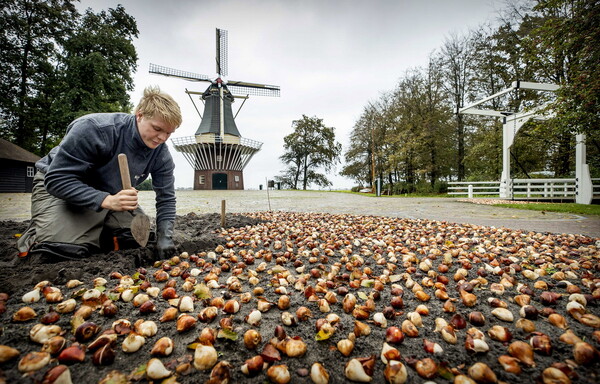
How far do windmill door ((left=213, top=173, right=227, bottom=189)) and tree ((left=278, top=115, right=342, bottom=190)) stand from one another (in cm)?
1269

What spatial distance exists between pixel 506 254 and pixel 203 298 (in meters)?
2.59

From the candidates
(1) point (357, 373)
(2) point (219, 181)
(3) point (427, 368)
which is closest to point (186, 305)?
(1) point (357, 373)

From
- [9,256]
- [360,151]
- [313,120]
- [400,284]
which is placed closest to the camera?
[400,284]

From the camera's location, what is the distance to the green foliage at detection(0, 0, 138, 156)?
614 inches

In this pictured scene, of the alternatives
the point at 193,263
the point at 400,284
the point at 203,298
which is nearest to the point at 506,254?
the point at 400,284

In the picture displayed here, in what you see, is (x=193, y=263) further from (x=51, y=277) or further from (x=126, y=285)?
(x=51, y=277)

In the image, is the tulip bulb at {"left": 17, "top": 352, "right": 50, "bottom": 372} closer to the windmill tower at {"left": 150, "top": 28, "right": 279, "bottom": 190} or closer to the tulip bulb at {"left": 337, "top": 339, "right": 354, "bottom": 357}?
the tulip bulb at {"left": 337, "top": 339, "right": 354, "bottom": 357}

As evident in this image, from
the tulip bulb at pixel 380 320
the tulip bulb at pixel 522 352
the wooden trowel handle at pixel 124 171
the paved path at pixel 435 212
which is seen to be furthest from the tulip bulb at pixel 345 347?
the paved path at pixel 435 212

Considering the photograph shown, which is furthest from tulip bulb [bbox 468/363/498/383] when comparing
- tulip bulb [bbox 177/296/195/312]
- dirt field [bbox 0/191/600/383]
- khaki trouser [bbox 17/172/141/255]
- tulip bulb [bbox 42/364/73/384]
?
khaki trouser [bbox 17/172/141/255]

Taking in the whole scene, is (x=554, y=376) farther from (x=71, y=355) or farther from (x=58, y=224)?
(x=58, y=224)

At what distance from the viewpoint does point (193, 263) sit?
211 centimetres

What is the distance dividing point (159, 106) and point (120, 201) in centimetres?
80

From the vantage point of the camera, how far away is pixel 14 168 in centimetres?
1634

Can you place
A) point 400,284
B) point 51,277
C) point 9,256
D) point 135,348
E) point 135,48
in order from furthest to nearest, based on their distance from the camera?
1. point 135,48
2. point 9,256
3. point 400,284
4. point 51,277
5. point 135,348
